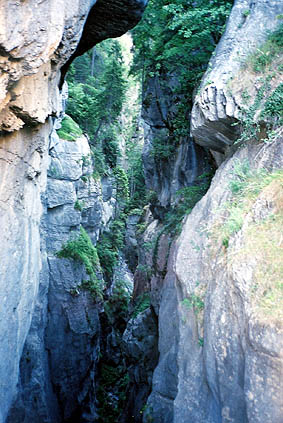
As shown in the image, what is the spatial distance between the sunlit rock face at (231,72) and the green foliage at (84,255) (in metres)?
11.0

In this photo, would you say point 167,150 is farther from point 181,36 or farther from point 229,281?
point 229,281

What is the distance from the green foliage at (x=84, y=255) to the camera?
17.8m

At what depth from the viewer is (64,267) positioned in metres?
17.5

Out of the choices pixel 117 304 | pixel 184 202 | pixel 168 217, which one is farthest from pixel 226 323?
pixel 117 304

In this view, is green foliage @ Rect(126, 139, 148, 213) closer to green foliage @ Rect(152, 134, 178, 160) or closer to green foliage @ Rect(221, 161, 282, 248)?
green foliage @ Rect(152, 134, 178, 160)

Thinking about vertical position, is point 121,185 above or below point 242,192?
above

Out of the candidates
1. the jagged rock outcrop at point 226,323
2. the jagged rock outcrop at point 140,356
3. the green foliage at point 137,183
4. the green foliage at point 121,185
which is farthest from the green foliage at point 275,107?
the green foliage at point 121,185

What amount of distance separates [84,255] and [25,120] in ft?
39.1

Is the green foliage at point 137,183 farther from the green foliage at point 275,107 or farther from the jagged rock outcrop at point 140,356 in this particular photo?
the green foliage at point 275,107

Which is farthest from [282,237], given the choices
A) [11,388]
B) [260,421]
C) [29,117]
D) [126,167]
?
[126,167]

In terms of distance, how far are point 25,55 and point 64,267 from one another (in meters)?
13.2

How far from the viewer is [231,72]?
7809 millimetres

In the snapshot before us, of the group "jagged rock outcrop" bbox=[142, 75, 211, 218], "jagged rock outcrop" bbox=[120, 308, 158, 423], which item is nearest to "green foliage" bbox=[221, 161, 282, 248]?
"jagged rock outcrop" bbox=[142, 75, 211, 218]

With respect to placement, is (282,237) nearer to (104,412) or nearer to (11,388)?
(11,388)
